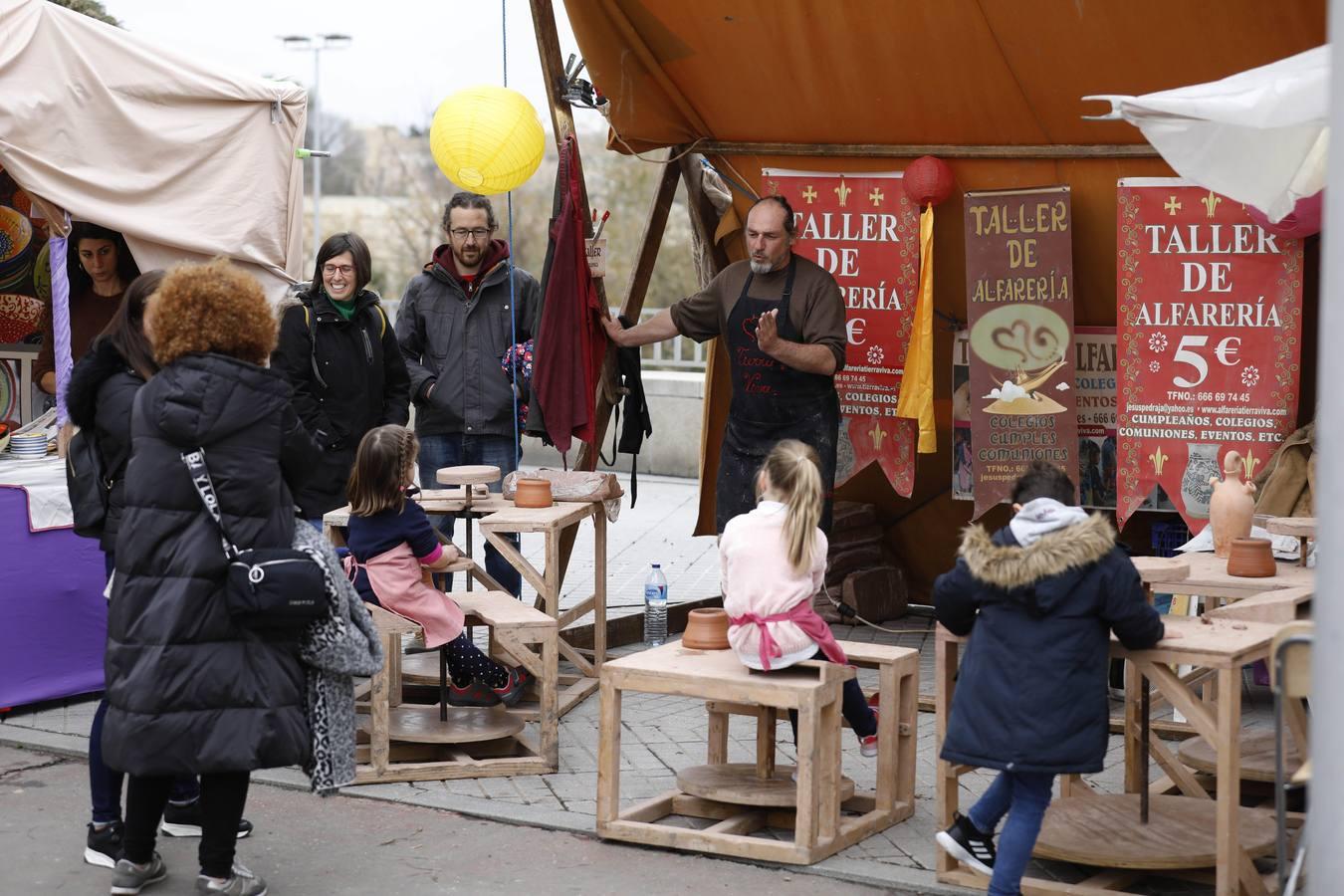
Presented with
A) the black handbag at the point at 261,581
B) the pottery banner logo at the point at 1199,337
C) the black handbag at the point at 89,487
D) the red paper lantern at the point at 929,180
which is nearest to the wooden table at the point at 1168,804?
the black handbag at the point at 261,581

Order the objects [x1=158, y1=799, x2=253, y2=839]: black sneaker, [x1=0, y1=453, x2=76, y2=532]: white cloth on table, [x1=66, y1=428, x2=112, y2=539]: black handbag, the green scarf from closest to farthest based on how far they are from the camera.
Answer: [x1=66, y1=428, x2=112, y2=539]: black handbag → [x1=158, y1=799, x2=253, y2=839]: black sneaker → [x1=0, y1=453, x2=76, y2=532]: white cloth on table → the green scarf

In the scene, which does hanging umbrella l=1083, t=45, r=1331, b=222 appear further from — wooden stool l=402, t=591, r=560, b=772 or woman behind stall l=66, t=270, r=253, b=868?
woman behind stall l=66, t=270, r=253, b=868

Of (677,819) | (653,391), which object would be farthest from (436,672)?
(653,391)

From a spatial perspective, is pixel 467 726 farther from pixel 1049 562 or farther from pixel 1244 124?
pixel 1244 124

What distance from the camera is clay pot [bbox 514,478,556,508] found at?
6609 mm

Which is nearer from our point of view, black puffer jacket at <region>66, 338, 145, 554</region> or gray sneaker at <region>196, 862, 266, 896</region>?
gray sneaker at <region>196, 862, 266, 896</region>

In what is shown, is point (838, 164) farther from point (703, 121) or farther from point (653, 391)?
point (653, 391)

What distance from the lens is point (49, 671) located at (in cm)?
656

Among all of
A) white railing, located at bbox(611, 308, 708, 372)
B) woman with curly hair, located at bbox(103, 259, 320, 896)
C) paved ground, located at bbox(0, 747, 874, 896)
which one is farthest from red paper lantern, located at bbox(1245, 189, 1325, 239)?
white railing, located at bbox(611, 308, 708, 372)

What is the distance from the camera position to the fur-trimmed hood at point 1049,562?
4.21 meters

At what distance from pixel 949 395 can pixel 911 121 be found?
1.34 m

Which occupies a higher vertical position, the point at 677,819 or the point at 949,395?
the point at 949,395

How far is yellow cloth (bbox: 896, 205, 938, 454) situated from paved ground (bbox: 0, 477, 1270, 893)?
3.63 feet

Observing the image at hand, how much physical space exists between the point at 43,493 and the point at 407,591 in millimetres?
1754
